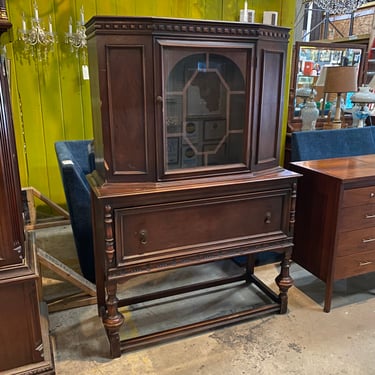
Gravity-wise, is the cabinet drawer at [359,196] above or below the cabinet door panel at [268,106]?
below

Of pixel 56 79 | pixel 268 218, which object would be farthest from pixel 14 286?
pixel 56 79

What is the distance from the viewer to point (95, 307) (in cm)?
226

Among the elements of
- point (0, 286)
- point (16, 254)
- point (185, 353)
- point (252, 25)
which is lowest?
point (185, 353)

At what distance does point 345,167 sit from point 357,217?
0.33 meters

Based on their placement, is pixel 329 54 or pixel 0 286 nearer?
pixel 0 286

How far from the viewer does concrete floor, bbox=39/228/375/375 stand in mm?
1774

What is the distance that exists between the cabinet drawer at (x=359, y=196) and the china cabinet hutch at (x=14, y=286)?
1.63 m

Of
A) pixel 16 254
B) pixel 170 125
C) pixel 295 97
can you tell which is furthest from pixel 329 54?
pixel 16 254

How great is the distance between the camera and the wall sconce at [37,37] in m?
3.01

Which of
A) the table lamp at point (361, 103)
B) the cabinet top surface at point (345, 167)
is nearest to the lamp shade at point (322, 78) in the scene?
the table lamp at point (361, 103)

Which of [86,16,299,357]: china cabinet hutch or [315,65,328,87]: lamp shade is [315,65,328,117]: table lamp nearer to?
[315,65,328,87]: lamp shade

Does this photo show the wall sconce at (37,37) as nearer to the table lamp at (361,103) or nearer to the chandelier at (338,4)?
the table lamp at (361,103)

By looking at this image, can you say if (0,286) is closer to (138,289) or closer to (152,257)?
(152,257)

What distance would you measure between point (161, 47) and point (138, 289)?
1582mm
